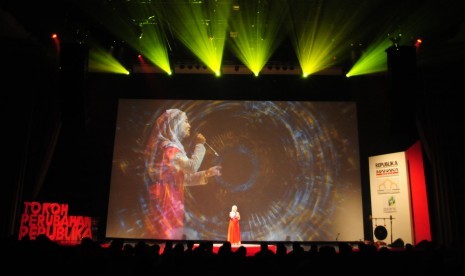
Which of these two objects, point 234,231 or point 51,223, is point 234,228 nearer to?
point 234,231

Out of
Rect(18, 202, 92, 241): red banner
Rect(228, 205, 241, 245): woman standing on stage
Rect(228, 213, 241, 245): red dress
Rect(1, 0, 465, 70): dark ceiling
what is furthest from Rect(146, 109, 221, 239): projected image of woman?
Rect(1, 0, 465, 70): dark ceiling

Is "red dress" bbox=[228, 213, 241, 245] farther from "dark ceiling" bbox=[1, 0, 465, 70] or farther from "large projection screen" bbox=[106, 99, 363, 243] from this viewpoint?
"dark ceiling" bbox=[1, 0, 465, 70]

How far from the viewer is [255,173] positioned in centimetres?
987

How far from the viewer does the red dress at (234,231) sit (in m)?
9.12

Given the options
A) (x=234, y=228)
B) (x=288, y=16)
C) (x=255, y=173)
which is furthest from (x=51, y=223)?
(x=288, y=16)

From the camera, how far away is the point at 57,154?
10.0 m

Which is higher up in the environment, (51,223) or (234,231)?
(51,223)

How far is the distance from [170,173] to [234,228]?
217 cm

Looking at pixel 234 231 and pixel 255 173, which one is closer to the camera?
pixel 234 231

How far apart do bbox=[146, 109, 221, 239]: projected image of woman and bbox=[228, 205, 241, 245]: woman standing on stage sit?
44.5 inches

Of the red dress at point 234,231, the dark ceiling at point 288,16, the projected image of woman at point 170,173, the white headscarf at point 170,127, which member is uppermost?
the dark ceiling at point 288,16

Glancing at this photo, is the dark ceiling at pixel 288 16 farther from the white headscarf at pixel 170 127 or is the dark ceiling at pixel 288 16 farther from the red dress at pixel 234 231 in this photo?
the red dress at pixel 234 231

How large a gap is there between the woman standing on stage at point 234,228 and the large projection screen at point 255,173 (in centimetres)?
43

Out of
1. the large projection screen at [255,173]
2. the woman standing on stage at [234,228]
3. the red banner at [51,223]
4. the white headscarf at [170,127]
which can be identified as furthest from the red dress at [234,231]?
the red banner at [51,223]
